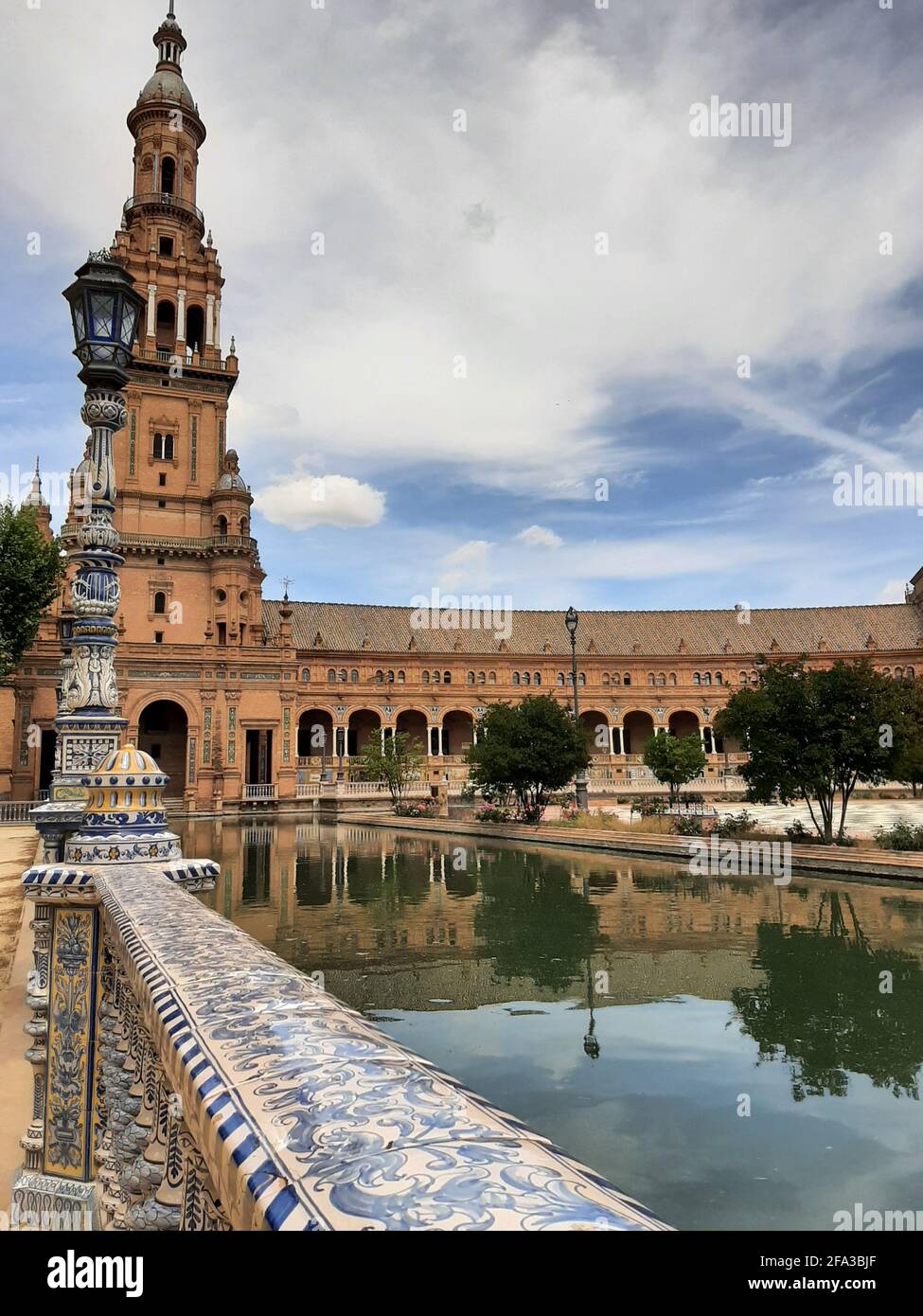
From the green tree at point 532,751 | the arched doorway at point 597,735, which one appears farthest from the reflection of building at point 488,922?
the arched doorway at point 597,735

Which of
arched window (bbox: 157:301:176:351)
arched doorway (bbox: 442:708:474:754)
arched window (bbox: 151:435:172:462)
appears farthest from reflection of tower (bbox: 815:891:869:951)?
arched doorway (bbox: 442:708:474:754)

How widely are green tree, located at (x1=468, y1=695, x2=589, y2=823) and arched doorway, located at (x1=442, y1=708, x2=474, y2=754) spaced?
93.9ft

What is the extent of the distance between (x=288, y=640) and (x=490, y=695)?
55.1 feet

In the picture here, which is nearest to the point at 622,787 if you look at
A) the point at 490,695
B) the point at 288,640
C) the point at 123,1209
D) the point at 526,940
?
the point at 490,695

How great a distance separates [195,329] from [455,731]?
1182 inches

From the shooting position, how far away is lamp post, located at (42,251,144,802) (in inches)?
278

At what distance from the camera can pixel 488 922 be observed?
12211 mm

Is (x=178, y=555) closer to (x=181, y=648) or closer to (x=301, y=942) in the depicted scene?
(x=181, y=648)

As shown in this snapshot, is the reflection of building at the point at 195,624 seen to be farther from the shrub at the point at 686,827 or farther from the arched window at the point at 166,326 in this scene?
the shrub at the point at 686,827

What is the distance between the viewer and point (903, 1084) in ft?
19.4

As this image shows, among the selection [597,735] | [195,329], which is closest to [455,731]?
[597,735]

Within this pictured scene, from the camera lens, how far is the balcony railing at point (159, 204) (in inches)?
1694

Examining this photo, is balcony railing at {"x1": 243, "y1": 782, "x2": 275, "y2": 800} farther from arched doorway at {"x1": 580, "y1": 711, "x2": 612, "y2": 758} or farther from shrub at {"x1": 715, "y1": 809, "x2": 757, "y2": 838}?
shrub at {"x1": 715, "y1": 809, "x2": 757, "y2": 838}

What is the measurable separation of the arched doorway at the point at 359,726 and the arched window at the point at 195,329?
2409cm
